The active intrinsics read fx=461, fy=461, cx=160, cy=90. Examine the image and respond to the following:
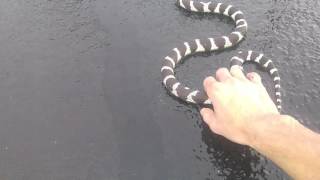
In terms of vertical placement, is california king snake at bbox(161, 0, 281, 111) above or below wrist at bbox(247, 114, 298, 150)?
below

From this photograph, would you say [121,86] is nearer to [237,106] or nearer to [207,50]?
[207,50]

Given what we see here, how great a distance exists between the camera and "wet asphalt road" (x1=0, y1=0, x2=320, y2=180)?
4.89 metres

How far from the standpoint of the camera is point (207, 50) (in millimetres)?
7094

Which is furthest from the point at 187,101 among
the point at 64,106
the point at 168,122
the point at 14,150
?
the point at 14,150

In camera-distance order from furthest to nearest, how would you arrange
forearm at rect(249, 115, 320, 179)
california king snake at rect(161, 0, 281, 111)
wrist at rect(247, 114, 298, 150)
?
california king snake at rect(161, 0, 281, 111) → wrist at rect(247, 114, 298, 150) → forearm at rect(249, 115, 320, 179)

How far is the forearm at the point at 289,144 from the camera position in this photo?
271 cm

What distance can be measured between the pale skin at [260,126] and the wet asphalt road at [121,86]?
1383 millimetres

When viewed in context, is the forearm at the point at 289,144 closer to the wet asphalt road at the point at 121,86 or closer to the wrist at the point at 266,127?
the wrist at the point at 266,127

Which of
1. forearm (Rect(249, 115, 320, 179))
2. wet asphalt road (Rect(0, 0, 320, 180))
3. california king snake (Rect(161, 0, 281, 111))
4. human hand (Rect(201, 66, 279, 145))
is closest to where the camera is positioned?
forearm (Rect(249, 115, 320, 179))

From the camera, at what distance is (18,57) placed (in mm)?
6418

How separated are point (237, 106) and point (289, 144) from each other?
1.92 ft

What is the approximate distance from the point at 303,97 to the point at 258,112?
2737mm

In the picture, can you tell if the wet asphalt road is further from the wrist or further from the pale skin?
the wrist

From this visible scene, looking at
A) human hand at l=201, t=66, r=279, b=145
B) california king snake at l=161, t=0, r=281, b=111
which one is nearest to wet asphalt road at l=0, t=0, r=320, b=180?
california king snake at l=161, t=0, r=281, b=111
